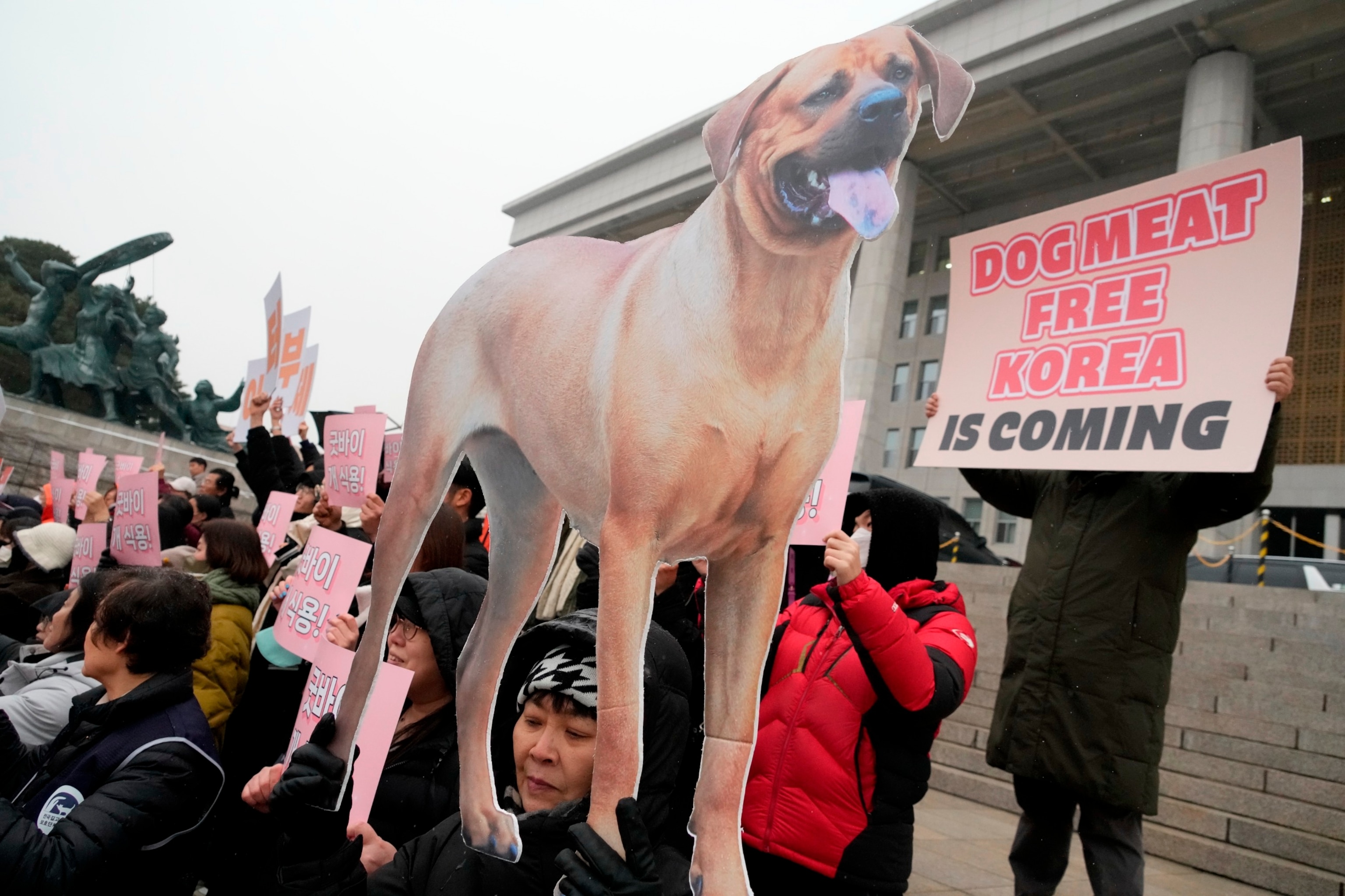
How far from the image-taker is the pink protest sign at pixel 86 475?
18.4 ft

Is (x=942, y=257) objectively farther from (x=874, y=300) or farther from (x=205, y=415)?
(x=205, y=415)

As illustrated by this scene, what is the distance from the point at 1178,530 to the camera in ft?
8.48

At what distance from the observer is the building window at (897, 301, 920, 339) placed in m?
18.4

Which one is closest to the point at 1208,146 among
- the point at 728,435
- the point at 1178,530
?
the point at 1178,530

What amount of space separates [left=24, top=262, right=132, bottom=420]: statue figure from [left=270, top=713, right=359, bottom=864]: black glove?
66.4 feet

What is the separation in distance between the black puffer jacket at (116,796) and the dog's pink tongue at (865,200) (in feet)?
6.85

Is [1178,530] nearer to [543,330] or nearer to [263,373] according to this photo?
[543,330]

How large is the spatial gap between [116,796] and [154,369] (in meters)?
20.4

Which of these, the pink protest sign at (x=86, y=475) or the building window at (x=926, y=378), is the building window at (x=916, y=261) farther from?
the pink protest sign at (x=86, y=475)

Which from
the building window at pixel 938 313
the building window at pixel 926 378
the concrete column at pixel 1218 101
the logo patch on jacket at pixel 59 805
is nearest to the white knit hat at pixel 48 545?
the logo patch on jacket at pixel 59 805

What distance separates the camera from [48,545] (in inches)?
201

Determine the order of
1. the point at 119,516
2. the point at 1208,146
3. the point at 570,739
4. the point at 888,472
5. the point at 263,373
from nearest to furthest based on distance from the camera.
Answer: the point at 570,739
the point at 263,373
the point at 119,516
the point at 1208,146
the point at 888,472

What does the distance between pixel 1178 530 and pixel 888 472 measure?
56.8 ft

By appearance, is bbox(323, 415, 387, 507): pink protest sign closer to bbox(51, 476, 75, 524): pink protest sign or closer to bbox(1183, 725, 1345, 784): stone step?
bbox(51, 476, 75, 524): pink protest sign
